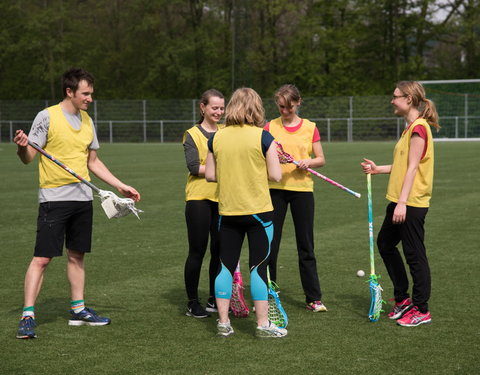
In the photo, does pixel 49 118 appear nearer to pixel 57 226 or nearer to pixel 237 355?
pixel 57 226

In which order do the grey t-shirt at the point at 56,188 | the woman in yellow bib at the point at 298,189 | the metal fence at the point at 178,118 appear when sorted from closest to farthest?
the grey t-shirt at the point at 56,188
the woman in yellow bib at the point at 298,189
the metal fence at the point at 178,118

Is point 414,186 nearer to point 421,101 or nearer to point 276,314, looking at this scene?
point 421,101

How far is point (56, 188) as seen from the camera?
586cm

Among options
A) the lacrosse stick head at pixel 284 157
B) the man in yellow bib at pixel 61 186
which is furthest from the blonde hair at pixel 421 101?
the man in yellow bib at pixel 61 186

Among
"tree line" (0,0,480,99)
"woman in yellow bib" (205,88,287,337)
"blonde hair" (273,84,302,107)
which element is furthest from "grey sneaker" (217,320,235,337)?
"tree line" (0,0,480,99)

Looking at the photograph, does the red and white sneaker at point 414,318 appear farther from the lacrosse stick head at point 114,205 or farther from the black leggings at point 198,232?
the lacrosse stick head at point 114,205

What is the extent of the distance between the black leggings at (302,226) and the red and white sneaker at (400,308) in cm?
64

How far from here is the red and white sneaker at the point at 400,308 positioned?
626 centimetres

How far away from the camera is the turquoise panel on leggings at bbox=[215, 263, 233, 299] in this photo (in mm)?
5582

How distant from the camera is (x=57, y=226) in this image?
5844 mm

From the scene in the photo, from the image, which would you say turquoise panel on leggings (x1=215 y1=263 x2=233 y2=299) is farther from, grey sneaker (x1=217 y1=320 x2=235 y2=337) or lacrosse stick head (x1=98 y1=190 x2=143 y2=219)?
lacrosse stick head (x1=98 y1=190 x2=143 y2=219)

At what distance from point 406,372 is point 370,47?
1982 inches

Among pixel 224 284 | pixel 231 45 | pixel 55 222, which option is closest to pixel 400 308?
pixel 224 284

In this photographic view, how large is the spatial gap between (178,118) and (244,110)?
→ 43.0 meters
